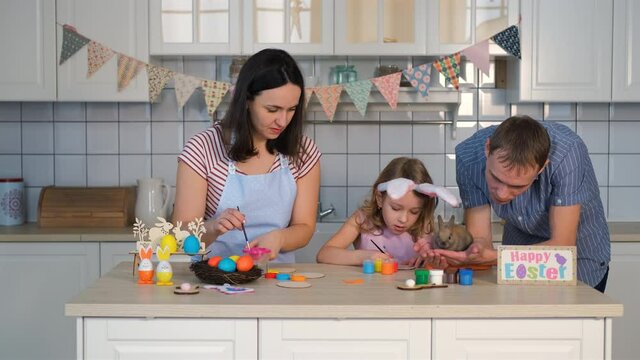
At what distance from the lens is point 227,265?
2.08 meters

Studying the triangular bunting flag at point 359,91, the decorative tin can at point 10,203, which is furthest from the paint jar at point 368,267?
the decorative tin can at point 10,203

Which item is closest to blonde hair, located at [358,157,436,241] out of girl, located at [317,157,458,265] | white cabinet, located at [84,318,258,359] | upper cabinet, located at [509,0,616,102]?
girl, located at [317,157,458,265]

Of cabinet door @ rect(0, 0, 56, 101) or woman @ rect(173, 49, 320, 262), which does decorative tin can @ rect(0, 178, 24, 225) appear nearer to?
cabinet door @ rect(0, 0, 56, 101)

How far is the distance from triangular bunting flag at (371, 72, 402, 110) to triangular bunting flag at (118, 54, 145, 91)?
3.20 ft

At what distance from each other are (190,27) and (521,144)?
6.73 feet

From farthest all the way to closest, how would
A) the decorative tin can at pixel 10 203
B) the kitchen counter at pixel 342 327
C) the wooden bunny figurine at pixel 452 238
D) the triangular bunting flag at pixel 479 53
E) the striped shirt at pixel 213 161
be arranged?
the decorative tin can at pixel 10 203 < the triangular bunting flag at pixel 479 53 < the striped shirt at pixel 213 161 < the wooden bunny figurine at pixel 452 238 < the kitchen counter at pixel 342 327

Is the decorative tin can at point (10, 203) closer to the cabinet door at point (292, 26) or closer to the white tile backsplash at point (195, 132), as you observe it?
the white tile backsplash at point (195, 132)

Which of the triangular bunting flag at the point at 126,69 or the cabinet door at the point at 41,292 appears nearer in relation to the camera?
the cabinet door at the point at 41,292

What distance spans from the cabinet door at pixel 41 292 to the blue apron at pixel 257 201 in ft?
3.99

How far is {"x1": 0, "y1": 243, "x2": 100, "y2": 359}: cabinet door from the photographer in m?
3.58

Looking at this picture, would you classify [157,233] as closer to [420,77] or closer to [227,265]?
[227,265]

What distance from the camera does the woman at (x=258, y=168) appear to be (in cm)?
231

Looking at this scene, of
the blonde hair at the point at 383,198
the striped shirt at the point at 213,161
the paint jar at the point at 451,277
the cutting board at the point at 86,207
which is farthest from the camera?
the cutting board at the point at 86,207

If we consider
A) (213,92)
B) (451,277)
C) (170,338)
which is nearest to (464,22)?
(213,92)
